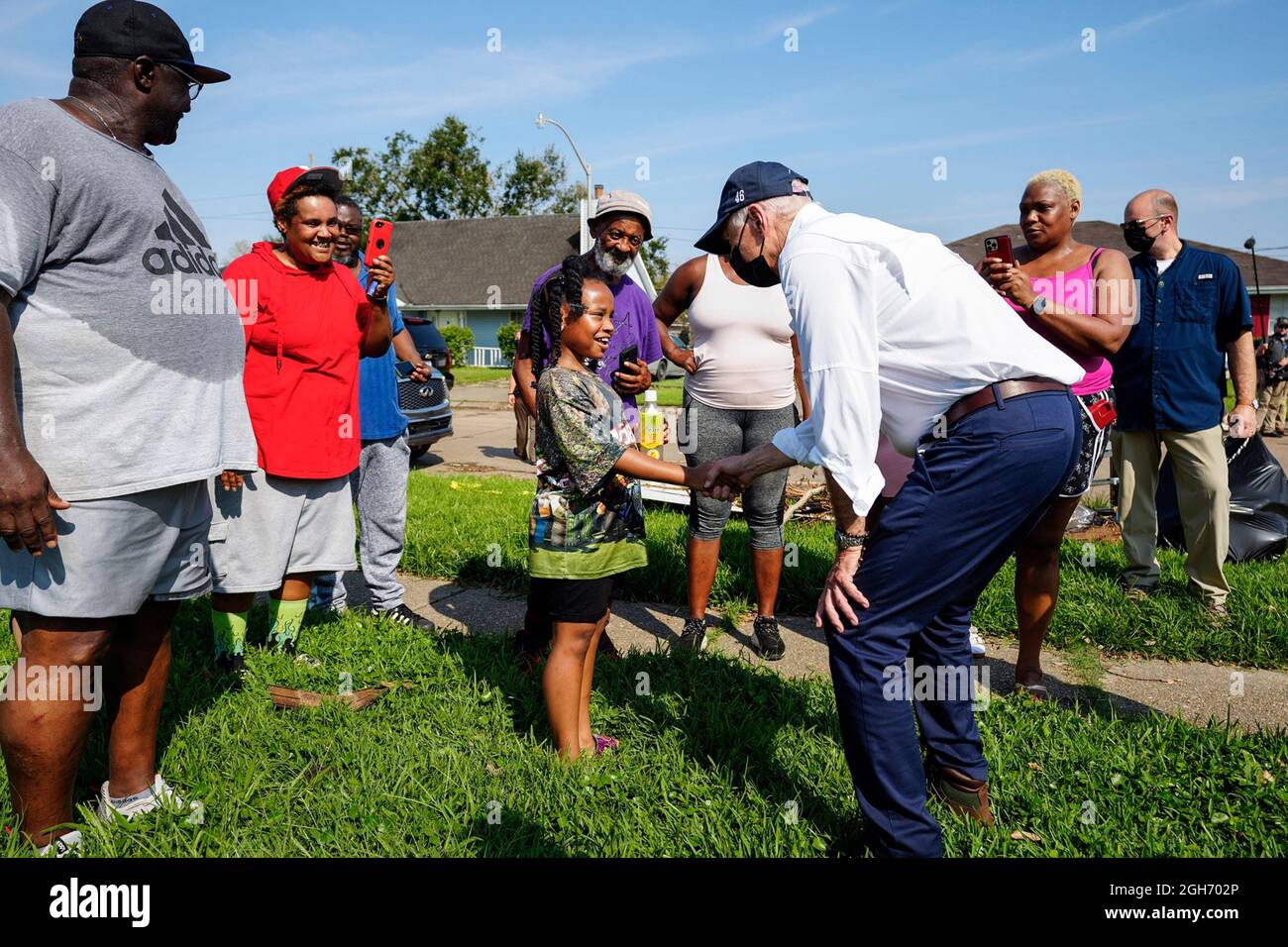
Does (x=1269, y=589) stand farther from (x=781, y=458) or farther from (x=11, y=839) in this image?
(x=11, y=839)

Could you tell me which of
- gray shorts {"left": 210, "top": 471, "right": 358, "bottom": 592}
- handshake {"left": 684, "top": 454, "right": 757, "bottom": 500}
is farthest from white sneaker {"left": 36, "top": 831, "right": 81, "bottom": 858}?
handshake {"left": 684, "top": 454, "right": 757, "bottom": 500}

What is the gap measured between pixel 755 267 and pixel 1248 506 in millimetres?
5144

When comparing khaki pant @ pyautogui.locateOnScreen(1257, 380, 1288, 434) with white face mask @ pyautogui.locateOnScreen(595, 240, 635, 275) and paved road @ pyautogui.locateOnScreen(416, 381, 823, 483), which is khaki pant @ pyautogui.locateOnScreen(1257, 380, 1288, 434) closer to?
paved road @ pyautogui.locateOnScreen(416, 381, 823, 483)

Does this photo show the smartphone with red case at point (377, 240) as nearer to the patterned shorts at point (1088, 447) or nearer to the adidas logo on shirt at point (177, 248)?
the adidas logo on shirt at point (177, 248)

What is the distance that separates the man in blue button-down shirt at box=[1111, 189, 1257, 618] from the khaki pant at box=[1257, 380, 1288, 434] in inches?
477

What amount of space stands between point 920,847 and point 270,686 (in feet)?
9.01

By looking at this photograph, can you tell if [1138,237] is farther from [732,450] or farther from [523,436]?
[523,436]

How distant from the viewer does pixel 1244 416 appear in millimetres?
5500

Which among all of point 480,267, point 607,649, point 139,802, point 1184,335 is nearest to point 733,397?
point 607,649

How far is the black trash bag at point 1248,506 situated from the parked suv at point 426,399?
8152 mm

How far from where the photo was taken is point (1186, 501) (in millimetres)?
5348

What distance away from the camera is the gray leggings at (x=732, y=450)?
4.83 metres

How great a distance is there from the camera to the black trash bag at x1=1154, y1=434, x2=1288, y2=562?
607 centimetres

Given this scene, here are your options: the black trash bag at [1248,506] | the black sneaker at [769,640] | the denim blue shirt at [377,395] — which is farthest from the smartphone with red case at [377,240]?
the black trash bag at [1248,506]
